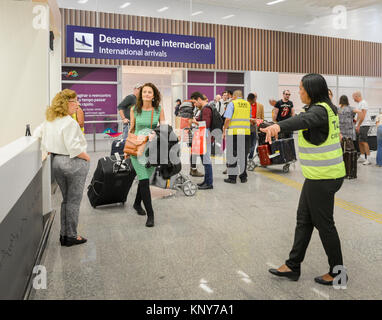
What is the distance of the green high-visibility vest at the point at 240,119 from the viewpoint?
663 centimetres

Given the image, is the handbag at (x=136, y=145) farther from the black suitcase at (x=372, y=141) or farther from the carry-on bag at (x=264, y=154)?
the black suitcase at (x=372, y=141)

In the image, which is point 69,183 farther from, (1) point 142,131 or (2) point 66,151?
(1) point 142,131

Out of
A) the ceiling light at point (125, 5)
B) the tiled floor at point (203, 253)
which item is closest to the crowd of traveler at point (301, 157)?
the tiled floor at point (203, 253)

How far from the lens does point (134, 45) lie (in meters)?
8.10

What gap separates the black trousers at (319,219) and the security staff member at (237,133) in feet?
12.7

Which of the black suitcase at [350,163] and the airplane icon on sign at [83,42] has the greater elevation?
the airplane icon on sign at [83,42]

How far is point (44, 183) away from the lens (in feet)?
14.8

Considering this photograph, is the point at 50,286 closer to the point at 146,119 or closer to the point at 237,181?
the point at 146,119

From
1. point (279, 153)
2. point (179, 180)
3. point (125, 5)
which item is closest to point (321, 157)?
point (179, 180)

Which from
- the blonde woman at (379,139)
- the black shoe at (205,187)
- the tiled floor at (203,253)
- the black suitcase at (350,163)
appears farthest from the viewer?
the blonde woman at (379,139)

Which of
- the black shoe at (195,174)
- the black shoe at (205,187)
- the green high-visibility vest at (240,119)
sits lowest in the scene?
the black shoe at (205,187)

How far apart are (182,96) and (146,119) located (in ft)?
36.9

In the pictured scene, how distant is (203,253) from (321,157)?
4.64 ft
